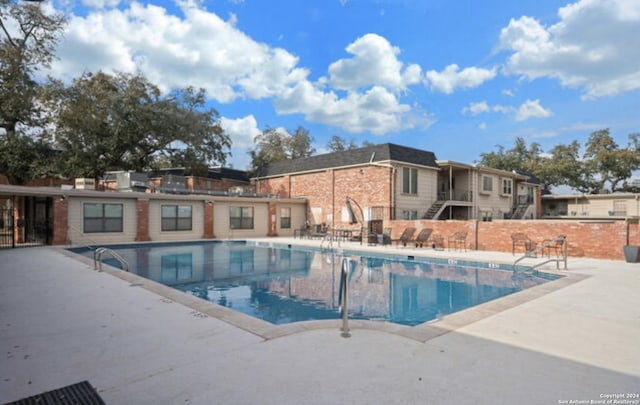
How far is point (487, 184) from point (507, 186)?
10.3 feet

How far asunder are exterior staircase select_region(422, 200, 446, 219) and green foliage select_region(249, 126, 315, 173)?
18674 millimetres

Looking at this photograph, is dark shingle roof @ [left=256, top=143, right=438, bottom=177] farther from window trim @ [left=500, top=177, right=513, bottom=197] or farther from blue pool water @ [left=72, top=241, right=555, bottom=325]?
blue pool water @ [left=72, top=241, right=555, bottom=325]

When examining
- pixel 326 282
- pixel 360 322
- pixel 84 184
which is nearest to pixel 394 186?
pixel 326 282

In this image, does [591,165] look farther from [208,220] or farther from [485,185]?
[208,220]

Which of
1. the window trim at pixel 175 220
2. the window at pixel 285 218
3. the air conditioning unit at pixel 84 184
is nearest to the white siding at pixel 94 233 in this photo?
the window trim at pixel 175 220

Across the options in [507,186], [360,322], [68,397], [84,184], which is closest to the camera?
[68,397]

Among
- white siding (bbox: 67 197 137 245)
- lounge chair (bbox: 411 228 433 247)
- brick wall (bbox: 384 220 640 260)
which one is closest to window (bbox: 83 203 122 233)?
white siding (bbox: 67 197 137 245)

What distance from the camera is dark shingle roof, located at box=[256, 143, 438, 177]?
63.6 ft

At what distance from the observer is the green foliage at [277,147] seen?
35.8 m

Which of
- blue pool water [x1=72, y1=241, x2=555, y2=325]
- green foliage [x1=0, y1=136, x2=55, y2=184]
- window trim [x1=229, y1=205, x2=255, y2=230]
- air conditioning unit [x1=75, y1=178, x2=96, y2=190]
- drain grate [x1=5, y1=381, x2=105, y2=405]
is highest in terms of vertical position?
green foliage [x1=0, y1=136, x2=55, y2=184]

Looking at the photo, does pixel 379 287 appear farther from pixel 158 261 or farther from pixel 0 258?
pixel 0 258

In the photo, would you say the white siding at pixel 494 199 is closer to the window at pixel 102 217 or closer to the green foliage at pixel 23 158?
the window at pixel 102 217

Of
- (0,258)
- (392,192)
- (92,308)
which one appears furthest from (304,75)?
(92,308)

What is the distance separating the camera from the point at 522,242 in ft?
42.1
